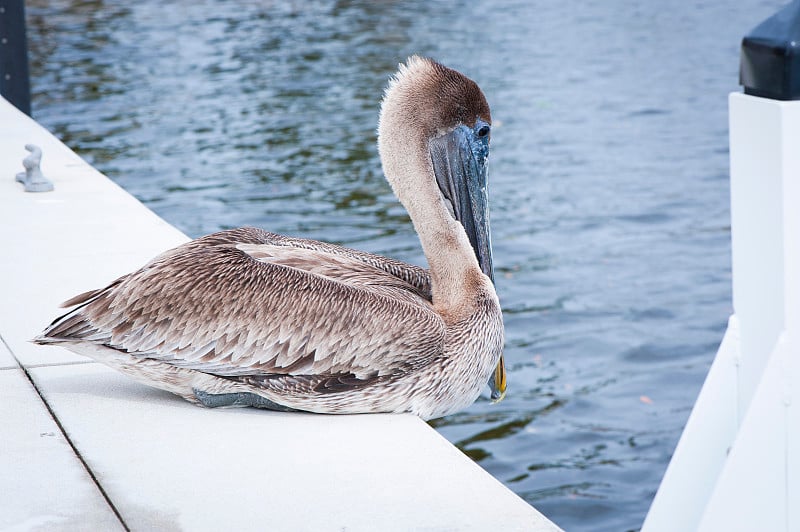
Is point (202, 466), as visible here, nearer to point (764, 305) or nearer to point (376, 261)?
point (376, 261)

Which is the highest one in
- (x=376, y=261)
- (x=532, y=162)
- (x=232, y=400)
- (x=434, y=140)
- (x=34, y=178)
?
(x=434, y=140)

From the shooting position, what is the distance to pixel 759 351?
3.10 meters

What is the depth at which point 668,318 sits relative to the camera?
283 inches

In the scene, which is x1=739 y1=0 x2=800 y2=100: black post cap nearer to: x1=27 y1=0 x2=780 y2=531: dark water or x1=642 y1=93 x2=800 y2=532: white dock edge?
x1=642 y1=93 x2=800 y2=532: white dock edge

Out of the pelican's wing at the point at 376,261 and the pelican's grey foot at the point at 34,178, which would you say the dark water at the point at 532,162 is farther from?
the pelican's grey foot at the point at 34,178

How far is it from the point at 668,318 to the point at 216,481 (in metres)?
4.65

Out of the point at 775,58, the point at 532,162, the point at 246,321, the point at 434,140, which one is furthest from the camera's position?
the point at 532,162

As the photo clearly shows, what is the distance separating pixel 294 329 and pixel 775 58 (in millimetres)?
1486

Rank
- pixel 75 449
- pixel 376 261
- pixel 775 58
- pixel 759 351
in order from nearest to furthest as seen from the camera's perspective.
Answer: pixel 775 58
pixel 759 351
pixel 75 449
pixel 376 261

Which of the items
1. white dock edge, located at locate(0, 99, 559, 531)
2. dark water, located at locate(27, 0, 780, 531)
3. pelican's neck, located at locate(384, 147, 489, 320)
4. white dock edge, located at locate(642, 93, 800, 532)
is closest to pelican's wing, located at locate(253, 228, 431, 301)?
pelican's neck, located at locate(384, 147, 489, 320)

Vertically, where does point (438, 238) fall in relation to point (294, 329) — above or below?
above

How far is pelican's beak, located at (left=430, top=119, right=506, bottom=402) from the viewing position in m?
3.86

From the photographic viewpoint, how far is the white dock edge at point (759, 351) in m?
2.93

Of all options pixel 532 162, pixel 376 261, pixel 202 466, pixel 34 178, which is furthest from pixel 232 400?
pixel 532 162
